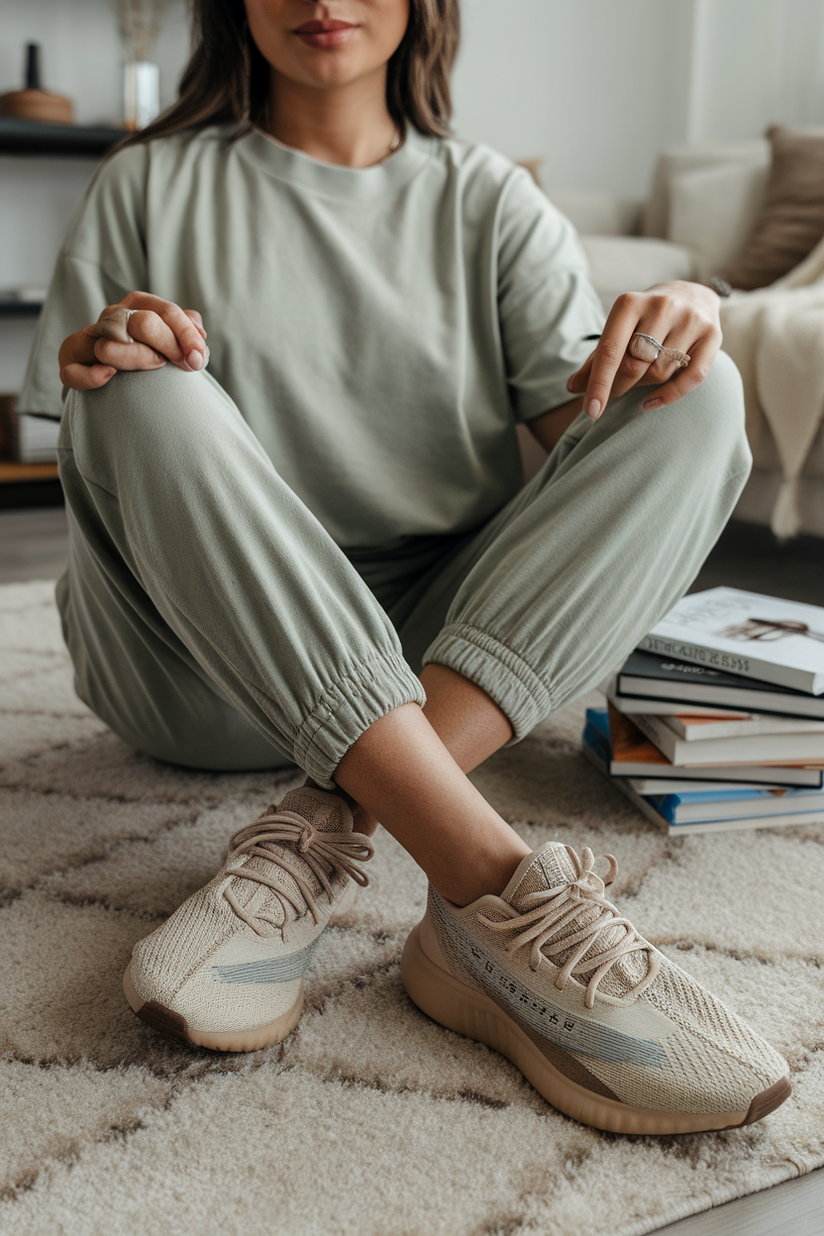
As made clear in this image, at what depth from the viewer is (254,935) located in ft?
2.18

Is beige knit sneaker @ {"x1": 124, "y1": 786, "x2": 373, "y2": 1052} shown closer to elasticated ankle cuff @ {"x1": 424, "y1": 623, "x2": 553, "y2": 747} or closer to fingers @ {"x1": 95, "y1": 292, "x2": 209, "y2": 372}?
elasticated ankle cuff @ {"x1": 424, "y1": 623, "x2": 553, "y2": 747}

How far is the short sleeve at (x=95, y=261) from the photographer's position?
0.93 metres

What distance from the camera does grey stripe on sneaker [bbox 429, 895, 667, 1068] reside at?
595 millimetres

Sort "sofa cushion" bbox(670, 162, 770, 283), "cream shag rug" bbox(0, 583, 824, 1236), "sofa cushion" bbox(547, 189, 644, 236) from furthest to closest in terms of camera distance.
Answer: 1. "sofa cushion" bbox(547, 189, 644, 236)
2. "sofa cushion" bbox(670, 162, 770, 283)
3. "cream shag rug" bbox(0, 583, 824, 1236)

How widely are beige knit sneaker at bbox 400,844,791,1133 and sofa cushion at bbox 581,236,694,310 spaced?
5.44 ft

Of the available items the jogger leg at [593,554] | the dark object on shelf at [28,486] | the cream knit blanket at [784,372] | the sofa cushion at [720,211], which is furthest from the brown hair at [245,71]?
the dark object on shelf at [28,486]

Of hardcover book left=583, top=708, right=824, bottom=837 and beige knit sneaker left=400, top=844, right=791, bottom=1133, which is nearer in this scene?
beige knit sneaker left=400, top=844, right=791, bottom=1133

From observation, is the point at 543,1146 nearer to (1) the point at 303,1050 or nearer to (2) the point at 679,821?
A: (1) the point at 303,1050

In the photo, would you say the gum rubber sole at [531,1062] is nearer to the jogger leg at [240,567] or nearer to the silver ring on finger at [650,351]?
the jogger leg at [240,567]

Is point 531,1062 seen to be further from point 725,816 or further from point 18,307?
point 18,307

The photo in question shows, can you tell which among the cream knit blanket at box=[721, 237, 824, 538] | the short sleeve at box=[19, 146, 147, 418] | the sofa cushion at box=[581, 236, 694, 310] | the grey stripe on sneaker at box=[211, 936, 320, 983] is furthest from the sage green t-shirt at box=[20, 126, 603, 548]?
the sofa cushion at box=[581, 236, 694, 310]

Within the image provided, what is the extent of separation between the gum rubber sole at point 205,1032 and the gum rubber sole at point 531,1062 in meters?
0.09

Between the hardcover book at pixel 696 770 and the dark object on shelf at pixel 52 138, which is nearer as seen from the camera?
the hardcover book at pixel 696 770

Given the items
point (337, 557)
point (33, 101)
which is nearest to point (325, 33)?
point (337, 557)
